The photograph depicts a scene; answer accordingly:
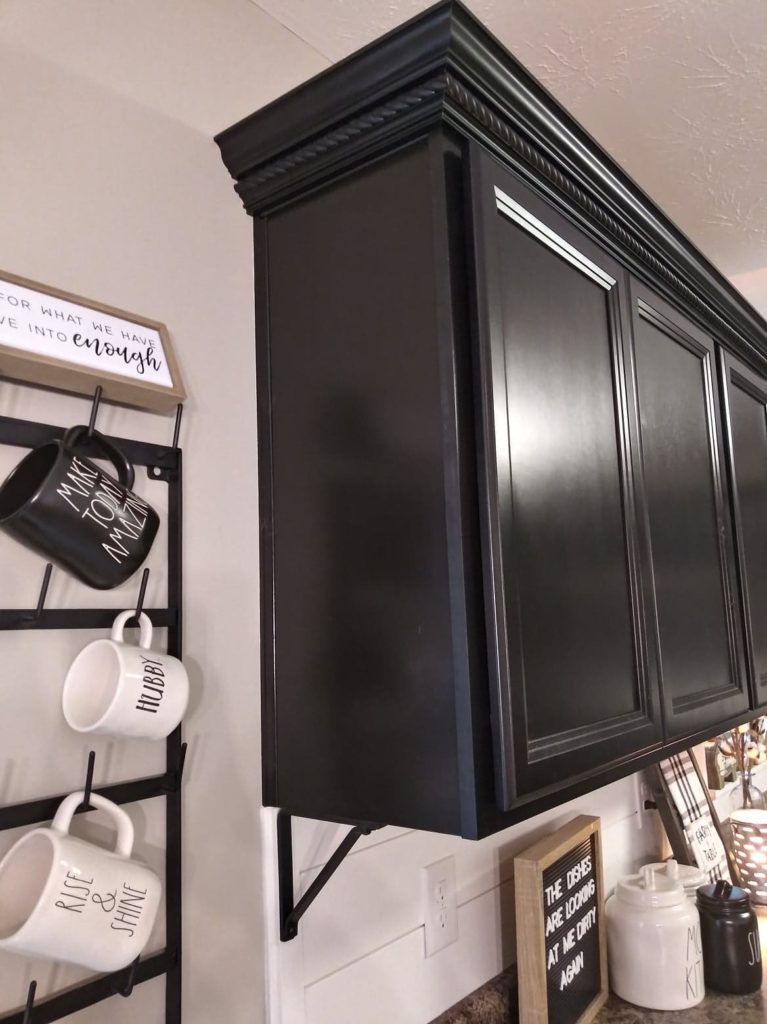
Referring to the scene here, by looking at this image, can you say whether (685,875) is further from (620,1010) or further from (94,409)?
(94,409)

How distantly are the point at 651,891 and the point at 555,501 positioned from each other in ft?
2.79

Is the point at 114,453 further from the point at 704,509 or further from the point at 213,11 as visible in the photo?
the point at 704,509

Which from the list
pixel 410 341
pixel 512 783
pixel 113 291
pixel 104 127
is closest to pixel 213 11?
pixel 104 127

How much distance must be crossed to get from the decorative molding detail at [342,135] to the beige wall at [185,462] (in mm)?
40

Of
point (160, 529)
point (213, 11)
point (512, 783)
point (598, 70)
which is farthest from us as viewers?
point (598, 70)

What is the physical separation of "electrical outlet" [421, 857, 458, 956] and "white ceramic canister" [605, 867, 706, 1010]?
0.37 metres

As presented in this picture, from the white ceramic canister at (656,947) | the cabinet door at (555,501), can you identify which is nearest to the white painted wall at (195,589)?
the cabinet door at (555,501)

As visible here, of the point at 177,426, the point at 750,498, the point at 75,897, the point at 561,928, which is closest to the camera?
the point at 75,897

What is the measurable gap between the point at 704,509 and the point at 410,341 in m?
0.70

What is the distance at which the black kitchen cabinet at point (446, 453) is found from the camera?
774mm

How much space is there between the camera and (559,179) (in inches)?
38.7

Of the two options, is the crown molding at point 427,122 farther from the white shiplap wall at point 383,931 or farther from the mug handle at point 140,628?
the white shiplap wall at point 383,931

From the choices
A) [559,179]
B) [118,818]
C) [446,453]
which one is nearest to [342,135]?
[559,179]

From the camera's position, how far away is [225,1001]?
84cm
